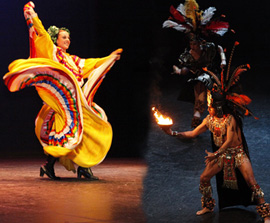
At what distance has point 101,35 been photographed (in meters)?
6.73

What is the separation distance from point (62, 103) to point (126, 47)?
1.70m

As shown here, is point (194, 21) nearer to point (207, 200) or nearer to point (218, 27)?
point (218, 27)

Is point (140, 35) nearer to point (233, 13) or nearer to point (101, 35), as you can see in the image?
point (101, 35)

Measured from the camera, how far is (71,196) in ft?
14.3

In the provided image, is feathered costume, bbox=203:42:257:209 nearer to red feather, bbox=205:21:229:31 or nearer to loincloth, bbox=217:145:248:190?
loincloth, bbox=217:145:248:190

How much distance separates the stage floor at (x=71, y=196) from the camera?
3637 millimetres

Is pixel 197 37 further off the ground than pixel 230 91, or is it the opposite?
pixel 197 37

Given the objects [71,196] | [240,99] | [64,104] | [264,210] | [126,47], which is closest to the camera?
[264,210]

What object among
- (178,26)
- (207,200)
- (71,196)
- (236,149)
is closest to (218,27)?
(178,26)

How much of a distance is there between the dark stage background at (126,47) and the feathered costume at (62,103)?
3.81 ft

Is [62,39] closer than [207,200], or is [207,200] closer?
[207,200]

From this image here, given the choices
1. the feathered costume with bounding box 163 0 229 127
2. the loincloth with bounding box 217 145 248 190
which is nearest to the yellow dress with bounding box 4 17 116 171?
the feathered costume with bounding box 163 0 229 127

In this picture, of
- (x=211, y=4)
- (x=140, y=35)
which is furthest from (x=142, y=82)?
(x=211, y=4)

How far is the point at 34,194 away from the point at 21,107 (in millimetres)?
2882
